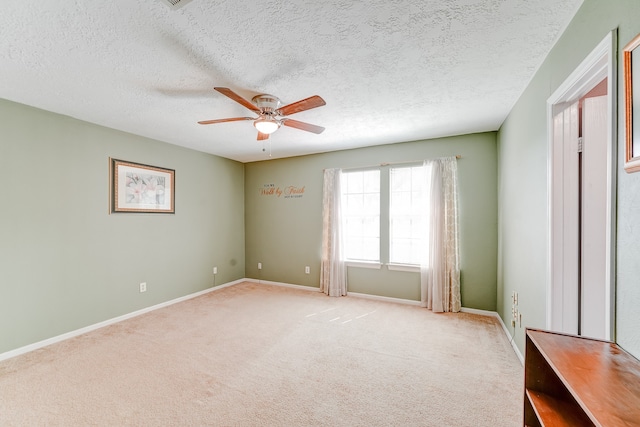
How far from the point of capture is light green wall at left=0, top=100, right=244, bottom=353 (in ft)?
8.58

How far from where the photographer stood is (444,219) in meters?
3.77

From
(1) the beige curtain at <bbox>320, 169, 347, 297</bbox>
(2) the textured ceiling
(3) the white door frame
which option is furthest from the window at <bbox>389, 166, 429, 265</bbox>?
(3) the white door frame

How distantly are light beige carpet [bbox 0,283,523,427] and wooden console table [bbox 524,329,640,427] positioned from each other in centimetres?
77

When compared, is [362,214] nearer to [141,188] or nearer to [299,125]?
[299,125]

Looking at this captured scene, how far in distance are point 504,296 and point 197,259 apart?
452cm

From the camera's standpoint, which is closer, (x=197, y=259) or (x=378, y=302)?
(x=378, y=302)

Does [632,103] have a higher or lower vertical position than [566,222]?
higher

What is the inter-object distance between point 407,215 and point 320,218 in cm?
152

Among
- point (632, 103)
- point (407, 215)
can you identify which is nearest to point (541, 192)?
point (632, 103)

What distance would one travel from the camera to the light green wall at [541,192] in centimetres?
102

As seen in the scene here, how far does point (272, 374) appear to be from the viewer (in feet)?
7.44

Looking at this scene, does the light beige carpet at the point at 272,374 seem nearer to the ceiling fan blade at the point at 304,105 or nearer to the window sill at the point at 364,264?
the window sill at the point at 364,264

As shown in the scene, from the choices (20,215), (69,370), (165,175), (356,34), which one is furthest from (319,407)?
(165,175)

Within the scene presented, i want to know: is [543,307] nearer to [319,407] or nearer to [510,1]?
[319,407]
